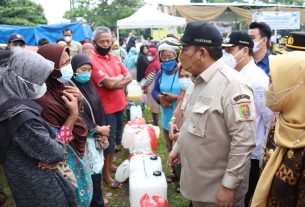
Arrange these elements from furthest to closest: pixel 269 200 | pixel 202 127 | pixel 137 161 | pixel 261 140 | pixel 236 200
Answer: pixel 137 161
pixel 261 140
pixel 236 200
pixel 202 127
pixel 269 200

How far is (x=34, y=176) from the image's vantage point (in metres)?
1.79

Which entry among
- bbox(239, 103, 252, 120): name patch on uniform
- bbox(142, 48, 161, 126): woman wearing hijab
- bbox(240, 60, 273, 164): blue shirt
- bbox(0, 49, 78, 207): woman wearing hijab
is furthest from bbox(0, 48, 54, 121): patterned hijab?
bbox(142, 48, 161, 126): woman wearing hijab

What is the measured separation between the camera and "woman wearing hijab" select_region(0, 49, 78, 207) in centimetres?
168

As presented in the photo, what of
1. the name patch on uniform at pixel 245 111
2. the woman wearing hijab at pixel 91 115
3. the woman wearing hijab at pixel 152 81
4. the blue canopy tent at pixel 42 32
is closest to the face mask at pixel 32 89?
the woman wearing hijab at pixel 91 115

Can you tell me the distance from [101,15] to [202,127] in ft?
123

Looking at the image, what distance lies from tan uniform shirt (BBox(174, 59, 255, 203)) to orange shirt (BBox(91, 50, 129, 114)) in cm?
187

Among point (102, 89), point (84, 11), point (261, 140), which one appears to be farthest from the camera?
point (84, 11)

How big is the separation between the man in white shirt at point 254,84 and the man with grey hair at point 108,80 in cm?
157

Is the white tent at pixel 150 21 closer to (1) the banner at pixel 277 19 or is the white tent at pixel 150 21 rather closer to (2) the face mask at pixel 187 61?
(1) the banner at pixel 277 19

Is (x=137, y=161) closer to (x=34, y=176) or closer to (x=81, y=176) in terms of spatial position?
(x=81, y=176)

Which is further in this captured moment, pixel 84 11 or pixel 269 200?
pixel 84 11

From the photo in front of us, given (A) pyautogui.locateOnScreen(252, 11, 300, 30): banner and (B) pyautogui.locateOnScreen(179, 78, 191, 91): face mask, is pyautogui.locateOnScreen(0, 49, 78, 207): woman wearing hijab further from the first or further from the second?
(A) pyautogui.locateOnScreen(252, 11, 300, 30): banner

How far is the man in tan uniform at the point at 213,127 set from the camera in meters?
1.92

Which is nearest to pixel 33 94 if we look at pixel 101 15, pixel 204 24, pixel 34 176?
pixel 34 176
